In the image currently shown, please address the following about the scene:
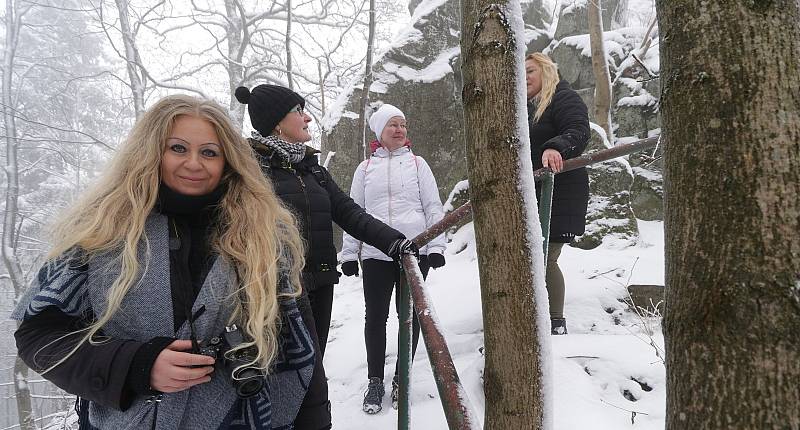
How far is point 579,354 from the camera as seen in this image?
7.64 ft

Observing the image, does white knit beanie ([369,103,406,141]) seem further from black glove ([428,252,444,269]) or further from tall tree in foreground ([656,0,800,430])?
tall tree in foreground ([656,0,800,430])

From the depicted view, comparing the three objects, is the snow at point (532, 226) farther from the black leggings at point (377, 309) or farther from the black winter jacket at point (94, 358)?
the black leggings at point (377, 309)

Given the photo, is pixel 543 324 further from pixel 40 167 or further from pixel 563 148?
pixel 40 167

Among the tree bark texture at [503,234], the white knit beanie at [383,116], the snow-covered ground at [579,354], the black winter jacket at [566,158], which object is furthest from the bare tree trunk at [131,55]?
the tree bark texture at [503,234]

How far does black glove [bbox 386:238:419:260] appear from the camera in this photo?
205 centimetres

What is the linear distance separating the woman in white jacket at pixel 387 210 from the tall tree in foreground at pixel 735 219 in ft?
7.27

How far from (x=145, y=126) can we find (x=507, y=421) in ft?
4.42

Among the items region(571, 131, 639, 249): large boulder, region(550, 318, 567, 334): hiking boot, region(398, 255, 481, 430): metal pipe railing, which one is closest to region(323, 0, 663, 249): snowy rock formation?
region(571, 131, 639, 249): large boulder

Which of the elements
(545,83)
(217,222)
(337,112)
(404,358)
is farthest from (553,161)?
(337,112)

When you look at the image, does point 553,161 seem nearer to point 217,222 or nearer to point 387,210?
point 387,210

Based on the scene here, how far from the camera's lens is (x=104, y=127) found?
774 inches

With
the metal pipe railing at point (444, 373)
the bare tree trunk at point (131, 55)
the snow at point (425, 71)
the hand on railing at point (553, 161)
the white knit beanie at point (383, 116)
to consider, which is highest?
the bare tree trunk at point (131, 55)

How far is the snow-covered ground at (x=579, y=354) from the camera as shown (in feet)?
6.55

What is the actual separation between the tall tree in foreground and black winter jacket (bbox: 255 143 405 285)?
1.58 meters
